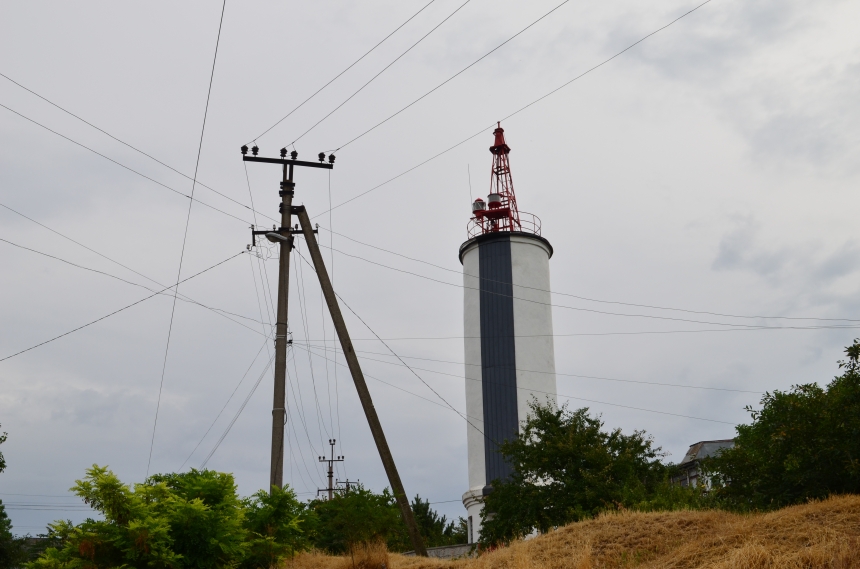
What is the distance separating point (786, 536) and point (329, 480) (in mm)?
59724

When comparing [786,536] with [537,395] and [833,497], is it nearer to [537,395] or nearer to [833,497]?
[833,497]

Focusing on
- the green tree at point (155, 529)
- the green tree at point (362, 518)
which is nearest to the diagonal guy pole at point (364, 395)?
the green tree at point (362, 518)

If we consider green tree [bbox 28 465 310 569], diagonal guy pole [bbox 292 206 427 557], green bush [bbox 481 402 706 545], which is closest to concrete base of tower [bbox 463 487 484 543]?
green bush [bbox 481 402 706 545]

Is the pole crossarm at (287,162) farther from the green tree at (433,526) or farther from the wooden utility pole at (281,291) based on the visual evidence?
the green tree at (433,526)

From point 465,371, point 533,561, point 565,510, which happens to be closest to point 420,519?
point 465,371

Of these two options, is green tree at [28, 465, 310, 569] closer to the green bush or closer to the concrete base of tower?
the green bush

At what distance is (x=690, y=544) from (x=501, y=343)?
892 inches

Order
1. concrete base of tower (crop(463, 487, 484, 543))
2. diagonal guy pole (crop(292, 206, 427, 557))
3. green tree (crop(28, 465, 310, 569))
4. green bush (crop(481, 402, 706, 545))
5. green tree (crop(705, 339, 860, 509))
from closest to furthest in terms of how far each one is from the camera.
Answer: green tree (crop(28, 465, 310, 569)) < green tree (crop(705, 339, 860, 509)) < diagonal guy pole (crop(292, 206, 427, 557)) < green bush (crop(481, 402, 706, 545)) < concrete base of tower (crop(463, 487, 484, 543))

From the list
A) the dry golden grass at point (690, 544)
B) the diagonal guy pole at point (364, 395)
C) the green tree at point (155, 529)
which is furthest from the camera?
the diagonal guy pole at point (364, 395)

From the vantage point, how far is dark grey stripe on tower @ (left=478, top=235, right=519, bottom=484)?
1449 inches

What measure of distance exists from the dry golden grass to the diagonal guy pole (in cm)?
277

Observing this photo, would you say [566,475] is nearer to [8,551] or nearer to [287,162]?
[287,162]

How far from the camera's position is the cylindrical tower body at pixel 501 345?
37.0m

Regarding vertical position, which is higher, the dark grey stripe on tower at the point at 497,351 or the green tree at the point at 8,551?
the dark grey stripe on tower at the point at 497,351
